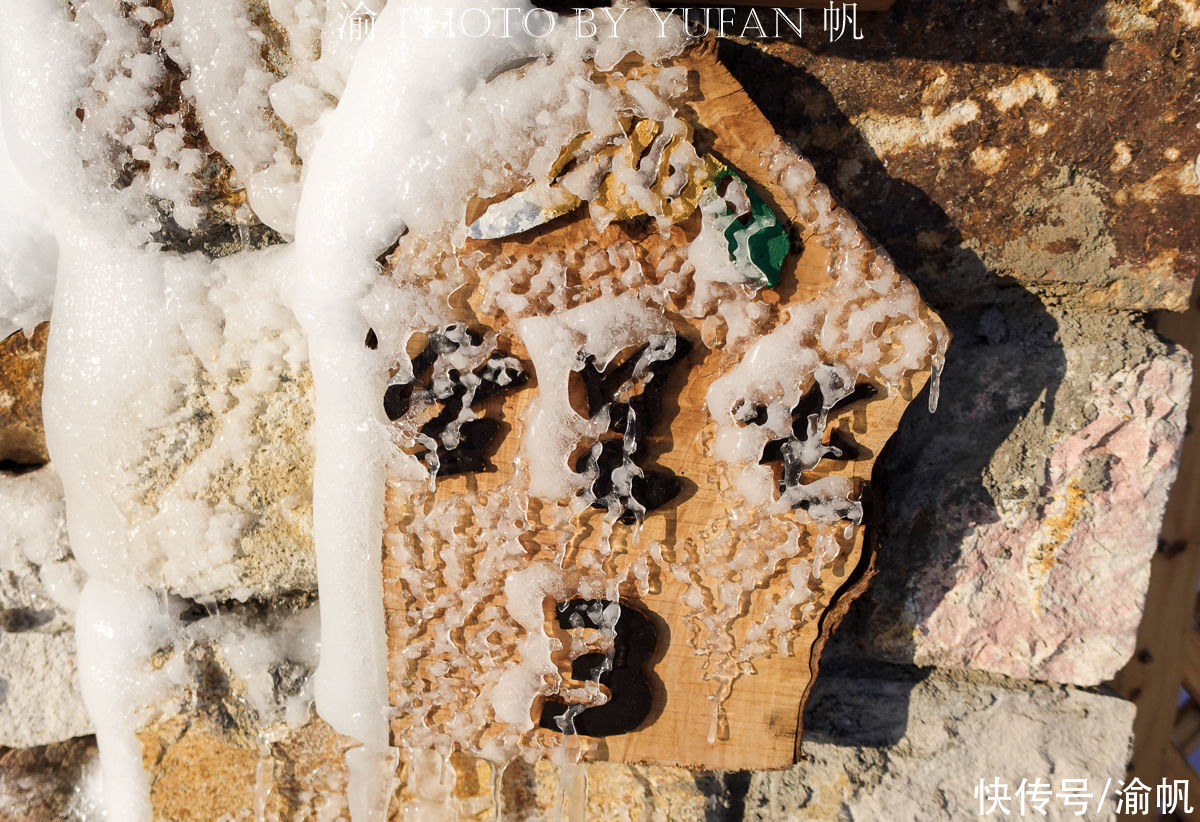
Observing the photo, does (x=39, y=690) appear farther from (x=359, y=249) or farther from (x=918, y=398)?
(x=918, y=398)

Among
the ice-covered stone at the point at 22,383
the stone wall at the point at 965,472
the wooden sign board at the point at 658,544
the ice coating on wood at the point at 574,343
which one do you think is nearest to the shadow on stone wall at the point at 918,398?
the stone wall at the point at 965,472

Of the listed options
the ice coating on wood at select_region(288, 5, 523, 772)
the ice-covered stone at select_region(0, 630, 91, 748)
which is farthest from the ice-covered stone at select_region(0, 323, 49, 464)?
the ice coating on wood at select_region(288, 5, 523, 772)

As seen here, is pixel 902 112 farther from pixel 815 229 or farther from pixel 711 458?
pixel 711 458

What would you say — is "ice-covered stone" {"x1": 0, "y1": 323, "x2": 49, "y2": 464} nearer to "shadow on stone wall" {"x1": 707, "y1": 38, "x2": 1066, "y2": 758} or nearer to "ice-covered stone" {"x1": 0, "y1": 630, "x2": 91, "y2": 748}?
"ice-covered stone" {"x1": 0, "y1": 630, "x2": 91, "y2": 748}

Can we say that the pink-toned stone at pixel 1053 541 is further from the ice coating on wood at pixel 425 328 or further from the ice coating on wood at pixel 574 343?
the ice coating on wood at pixel 574 343

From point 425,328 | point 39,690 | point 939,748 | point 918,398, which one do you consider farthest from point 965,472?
point 39,690

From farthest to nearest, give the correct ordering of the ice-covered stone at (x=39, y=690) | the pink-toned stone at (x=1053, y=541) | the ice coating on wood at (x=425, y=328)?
the ice-covered stone at (x=39, y=690) < the pink-toned stone at (x=1053, y=541) < the ice coating on wood at (x=425, y=328)
